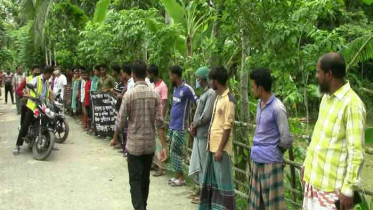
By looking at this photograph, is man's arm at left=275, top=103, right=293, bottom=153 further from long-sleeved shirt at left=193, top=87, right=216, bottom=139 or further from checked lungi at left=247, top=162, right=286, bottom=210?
long-sleeved shirt at left=193, top=87, right=216, bottom=139

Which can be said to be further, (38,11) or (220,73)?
(38,11)

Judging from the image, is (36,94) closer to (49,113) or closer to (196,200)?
(49,113)

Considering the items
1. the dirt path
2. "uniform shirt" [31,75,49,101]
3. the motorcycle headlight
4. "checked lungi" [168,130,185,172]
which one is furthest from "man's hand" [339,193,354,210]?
"uniform shirt" [31,75,49,101]

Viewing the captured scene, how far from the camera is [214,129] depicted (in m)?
4.70

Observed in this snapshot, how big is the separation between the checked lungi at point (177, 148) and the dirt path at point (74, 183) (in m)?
0.35

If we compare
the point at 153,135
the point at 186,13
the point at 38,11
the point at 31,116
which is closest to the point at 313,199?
the point at 153,135

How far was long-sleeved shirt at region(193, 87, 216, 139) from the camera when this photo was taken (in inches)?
194

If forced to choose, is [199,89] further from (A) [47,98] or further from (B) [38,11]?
(B) [38,11]

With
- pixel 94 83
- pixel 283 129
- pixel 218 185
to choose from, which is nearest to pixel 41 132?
pixel 94 83

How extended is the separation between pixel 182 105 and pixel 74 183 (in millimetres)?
2003

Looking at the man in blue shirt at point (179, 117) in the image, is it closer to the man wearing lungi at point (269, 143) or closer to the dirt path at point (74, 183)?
the dirt path at point (74, 183)

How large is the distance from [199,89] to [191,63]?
0.49 metres

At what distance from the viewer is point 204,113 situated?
4.96 metres

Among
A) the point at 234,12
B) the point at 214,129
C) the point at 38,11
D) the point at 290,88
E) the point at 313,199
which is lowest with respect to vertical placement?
the point at 313,199
